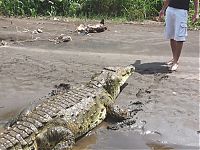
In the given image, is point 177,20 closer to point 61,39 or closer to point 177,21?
point 177,21

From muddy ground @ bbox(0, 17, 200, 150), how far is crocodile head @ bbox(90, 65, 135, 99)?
195 mm

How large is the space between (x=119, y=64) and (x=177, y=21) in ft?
4.91

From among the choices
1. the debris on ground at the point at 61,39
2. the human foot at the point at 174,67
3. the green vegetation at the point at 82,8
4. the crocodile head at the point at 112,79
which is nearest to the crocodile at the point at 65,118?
the crocodile head at the point at 112,79

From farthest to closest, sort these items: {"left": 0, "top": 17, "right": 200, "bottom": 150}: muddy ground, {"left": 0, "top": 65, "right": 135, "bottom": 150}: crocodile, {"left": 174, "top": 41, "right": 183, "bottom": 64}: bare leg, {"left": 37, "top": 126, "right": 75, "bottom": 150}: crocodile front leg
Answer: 1. {"left": 174, "top": 41, "right": 183, "bottom": 64}: bare leg
2. {"left": 0, "top": 17, "right": 200, "bottom": 150}: muddy ground
3. {"left": 37, "top": 126, "right": 75, "bottom": 150}: crocodile front leg
4. {"left": 0, "top": 65, "right": 135, "bottom": 150}: crocodile

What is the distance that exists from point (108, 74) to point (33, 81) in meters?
1.55

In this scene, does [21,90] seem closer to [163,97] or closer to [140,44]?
[163,97]

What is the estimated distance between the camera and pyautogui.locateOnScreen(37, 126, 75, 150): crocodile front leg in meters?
5.15

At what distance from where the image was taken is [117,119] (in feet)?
20.1

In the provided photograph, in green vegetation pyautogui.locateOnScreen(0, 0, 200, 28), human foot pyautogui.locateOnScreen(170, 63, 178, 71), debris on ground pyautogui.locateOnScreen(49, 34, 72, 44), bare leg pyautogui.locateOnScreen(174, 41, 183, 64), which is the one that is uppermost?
green vegetation pyautogui.locateOnScreen(0, 0, 200, 28)

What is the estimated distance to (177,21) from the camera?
7.49 m

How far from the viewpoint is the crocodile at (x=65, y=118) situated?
5000mm

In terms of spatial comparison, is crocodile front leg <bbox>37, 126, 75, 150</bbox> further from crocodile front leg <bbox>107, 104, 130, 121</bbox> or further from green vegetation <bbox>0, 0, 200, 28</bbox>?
green vegetation <bbox>0, 0, 200, 28</bbox>

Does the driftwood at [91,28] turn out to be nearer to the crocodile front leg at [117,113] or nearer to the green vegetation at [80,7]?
the green vegetation at [80,7]

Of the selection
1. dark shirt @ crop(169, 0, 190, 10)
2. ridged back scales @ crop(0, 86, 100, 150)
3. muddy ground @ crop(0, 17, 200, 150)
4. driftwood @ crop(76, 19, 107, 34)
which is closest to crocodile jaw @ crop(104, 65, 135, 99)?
muddy ground @ crop(0, 17, 200, 150)
